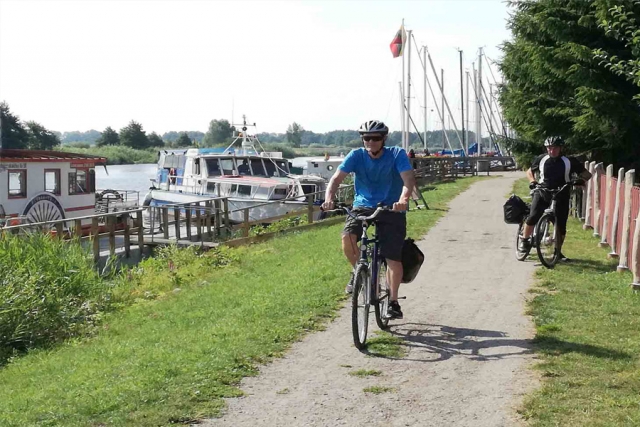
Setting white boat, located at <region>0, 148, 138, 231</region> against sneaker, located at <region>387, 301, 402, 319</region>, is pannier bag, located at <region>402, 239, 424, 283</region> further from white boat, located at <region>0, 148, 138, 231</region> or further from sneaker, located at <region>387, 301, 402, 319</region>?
white boat, located at <region>0, 148, 138, 231</region>

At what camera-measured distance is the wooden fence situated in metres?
10.9

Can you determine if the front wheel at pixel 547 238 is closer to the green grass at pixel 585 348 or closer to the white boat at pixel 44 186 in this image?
the green grass at pixel 585 348

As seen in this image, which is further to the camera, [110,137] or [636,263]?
[110,137]

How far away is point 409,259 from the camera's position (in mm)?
7805

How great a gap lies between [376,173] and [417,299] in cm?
259

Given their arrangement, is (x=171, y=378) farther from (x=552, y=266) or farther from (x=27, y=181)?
(x=27, y=181)

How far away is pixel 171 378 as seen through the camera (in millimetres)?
6422

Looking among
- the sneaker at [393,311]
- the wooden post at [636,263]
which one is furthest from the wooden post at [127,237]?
the sneaker at [393,311]

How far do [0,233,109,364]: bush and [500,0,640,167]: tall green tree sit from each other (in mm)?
9844

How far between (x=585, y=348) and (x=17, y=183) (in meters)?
21.0

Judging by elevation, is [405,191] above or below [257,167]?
above

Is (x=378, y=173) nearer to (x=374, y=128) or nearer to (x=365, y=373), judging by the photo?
(x=374, y=128)

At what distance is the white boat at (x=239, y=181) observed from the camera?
29094mm

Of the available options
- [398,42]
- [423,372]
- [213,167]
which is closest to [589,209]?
[423,372]
